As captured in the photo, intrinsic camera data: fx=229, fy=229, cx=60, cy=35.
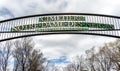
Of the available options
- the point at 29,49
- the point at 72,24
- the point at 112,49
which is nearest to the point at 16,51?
the point at 29,49

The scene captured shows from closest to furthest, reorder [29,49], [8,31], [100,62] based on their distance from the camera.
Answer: [8,31]
[29,49]
[100,62]

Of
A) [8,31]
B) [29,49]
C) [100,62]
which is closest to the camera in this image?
[8,31]

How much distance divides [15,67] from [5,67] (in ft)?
4.87

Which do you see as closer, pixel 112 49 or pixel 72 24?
pixel 72 24

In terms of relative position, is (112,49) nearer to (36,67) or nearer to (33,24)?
(36,67)

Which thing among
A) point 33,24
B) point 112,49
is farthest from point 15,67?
point 33,24

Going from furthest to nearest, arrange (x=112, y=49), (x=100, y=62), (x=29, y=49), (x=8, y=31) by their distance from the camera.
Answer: (x=100, y=62)
(x=112, y=49)
(x=29, y=49)
(x=8, y=31)

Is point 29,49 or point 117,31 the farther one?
point 29,49

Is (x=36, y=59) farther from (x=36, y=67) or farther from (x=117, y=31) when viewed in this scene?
(x=117, y=31)

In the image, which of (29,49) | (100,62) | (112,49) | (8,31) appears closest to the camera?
(8,31)

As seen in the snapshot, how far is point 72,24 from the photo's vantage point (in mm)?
13328

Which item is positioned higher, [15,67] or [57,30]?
[57,30]

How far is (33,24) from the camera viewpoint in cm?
1336

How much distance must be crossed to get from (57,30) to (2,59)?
20.1m
